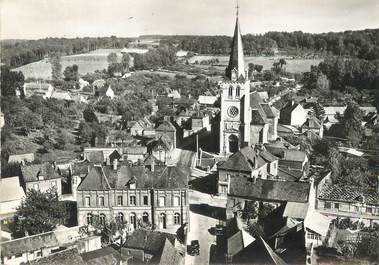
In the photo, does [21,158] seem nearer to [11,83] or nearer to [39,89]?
[11,83]

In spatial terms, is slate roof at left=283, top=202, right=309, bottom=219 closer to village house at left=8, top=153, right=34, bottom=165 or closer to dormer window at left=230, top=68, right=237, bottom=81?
dormer window at left=230, top=68, right=237, bottom=81

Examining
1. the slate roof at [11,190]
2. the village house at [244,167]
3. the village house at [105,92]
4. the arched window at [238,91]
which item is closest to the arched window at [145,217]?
the village house at [244,167]

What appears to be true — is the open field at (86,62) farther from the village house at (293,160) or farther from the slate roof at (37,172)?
the village house at (293,160)

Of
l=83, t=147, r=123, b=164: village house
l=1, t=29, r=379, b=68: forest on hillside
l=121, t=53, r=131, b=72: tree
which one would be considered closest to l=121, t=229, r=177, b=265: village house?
l=83, t=147, r=123, b=164: village house

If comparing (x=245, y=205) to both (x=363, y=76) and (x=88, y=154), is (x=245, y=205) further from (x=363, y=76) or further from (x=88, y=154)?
(x=363, y=76)

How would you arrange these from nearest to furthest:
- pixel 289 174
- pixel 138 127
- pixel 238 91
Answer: pixel 289 174
pixel 238 91
pixel 138 127

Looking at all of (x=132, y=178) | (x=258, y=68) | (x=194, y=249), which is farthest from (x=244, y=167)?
(x=258, y=68)
